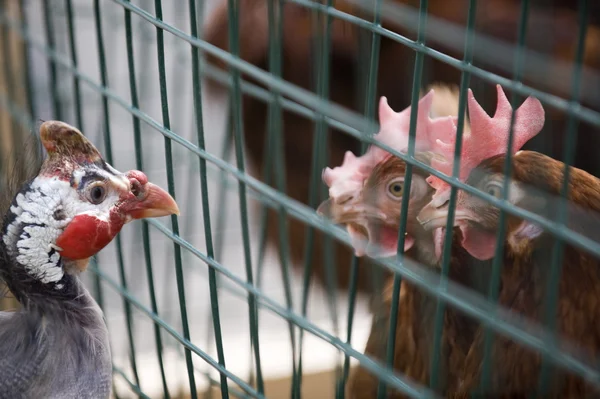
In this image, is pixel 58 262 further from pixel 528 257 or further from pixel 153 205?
pixel 528 257

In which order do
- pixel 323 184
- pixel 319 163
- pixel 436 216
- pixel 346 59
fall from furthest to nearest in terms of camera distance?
pixel 346 59 → pixel 323 184 → pixel 319 163 → pixel 436 216

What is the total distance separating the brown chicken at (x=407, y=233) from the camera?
4.03 ft

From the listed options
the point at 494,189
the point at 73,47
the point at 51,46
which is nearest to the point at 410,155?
the point at 494,189

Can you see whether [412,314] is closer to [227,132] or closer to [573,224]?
[573,224]

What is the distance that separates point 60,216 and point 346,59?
103 centimetres

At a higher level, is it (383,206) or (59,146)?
(59,146)

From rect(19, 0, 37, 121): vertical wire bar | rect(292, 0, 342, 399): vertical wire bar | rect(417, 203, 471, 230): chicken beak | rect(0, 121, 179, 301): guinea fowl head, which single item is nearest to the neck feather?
rect(0, 121, 179, 301): guinea fowl head

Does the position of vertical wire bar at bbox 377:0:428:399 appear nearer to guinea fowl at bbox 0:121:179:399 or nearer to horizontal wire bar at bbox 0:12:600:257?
horizontal wire bar at bbox 0:12:600:257

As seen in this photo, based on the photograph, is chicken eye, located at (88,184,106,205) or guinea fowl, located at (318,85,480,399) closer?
chicken eye, located at (88,184,106,205)

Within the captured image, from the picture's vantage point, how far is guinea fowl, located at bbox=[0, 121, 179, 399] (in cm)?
105

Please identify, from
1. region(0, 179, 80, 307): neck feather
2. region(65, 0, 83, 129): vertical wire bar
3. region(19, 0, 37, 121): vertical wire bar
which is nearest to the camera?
region(0, 179, 80, 307): neck feather

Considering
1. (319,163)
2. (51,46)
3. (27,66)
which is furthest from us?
(27,66)

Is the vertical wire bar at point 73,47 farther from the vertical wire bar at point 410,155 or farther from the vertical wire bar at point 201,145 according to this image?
the vertical wire bar at point 410,155

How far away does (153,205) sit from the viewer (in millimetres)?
1130
